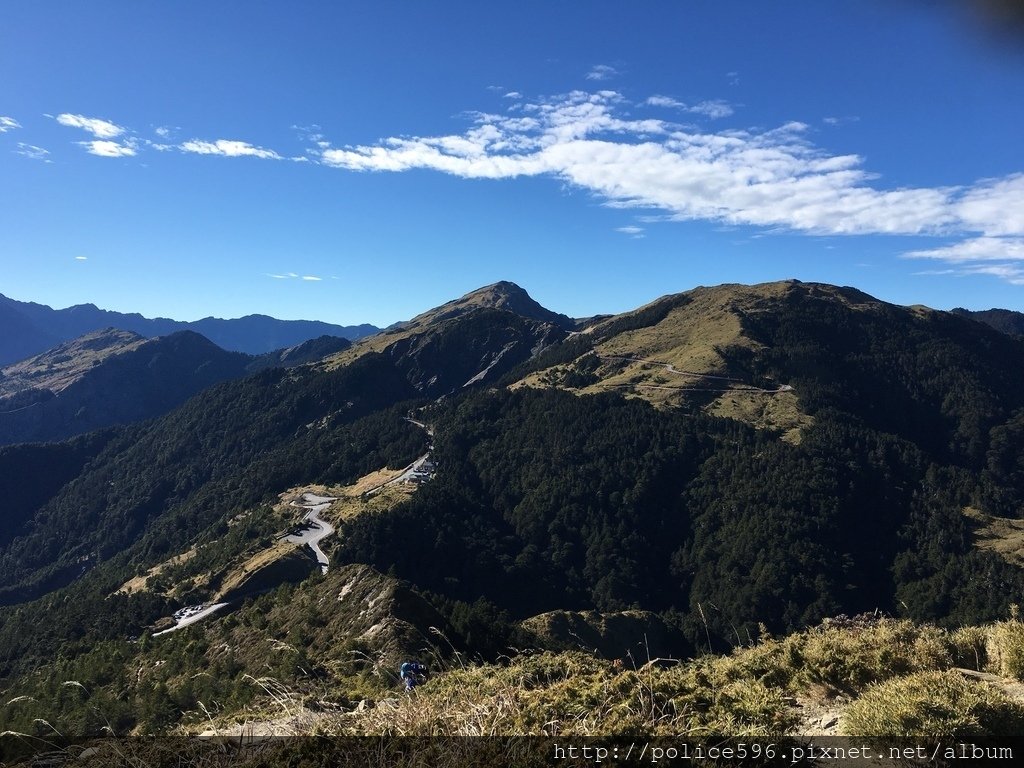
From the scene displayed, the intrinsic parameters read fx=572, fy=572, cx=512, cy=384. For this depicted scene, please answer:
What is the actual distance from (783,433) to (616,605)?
262 ft

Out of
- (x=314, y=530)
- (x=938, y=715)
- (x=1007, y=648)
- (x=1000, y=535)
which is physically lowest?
(x=314, y=530)

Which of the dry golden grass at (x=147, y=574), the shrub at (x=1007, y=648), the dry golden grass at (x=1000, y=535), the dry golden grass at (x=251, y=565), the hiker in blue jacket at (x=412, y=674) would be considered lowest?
the dry golden grass at (x=147, y=574)

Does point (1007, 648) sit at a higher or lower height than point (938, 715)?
lower

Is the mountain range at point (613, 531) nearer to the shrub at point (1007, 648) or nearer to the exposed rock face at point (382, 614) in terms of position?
the exposed rock face at point (382, 614)

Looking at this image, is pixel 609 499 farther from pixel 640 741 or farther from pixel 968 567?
pixel 640 741

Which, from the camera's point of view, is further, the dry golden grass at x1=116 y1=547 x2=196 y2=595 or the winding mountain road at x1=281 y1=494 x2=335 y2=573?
the dry golden grass at x1=116 y1=547 x2=196 y2=595

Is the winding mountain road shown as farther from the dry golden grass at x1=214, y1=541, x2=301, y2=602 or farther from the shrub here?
the shrub

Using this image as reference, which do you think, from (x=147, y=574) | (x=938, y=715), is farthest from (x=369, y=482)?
(x=938, y=715)

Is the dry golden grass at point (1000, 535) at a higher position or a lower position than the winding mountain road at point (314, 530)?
higher

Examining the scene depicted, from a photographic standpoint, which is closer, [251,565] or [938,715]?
[938,715]

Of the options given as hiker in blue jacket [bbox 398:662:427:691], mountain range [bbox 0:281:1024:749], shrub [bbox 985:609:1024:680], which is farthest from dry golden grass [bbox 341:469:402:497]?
shrub [bbox 985:609:1024:680]

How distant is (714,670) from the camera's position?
39.8 ft

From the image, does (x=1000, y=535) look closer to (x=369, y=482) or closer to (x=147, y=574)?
(x=369, y=482)

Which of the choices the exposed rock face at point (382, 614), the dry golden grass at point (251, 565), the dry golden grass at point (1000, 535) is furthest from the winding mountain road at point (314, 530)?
the dry golden grass at point (1000, 535)
